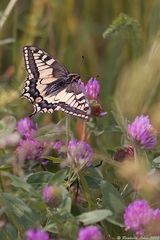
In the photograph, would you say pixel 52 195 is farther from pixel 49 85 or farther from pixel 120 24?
pixel 120 24

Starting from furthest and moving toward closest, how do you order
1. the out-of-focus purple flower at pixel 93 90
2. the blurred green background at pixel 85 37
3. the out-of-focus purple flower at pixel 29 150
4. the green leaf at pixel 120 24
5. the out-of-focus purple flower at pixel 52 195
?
the blurred green background at pixel 85 37 < the green leaf at pixel 120 24 < the out-of-focus purple flower at pixel 93 90 < the out-of-focus purple flower at pixel 29 150 < the out-of-focus purple flower at pixel 52 195

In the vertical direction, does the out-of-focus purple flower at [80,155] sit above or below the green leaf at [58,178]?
above

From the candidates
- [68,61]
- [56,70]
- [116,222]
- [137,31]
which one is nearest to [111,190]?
[116,222]

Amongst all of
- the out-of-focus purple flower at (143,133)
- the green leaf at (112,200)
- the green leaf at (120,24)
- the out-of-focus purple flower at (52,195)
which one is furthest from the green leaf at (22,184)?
the green leaf at (120,24)

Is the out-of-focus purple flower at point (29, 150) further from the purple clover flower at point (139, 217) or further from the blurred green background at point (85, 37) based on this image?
the blurred green background at point (85, 37)

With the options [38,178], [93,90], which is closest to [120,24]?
[93,90]

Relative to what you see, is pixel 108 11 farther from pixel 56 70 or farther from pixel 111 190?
pixel 111 190

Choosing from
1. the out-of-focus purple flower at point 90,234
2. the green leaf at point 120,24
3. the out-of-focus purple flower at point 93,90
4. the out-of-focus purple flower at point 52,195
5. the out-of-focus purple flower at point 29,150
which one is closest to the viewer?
the out-of-focus purple flower at point 90,234

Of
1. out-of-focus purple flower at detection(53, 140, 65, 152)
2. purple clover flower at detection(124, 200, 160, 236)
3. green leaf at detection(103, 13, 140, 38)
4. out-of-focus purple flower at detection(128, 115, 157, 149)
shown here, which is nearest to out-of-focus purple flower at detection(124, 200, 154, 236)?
purple clover flower at detection(124, 200, 160, 236)
